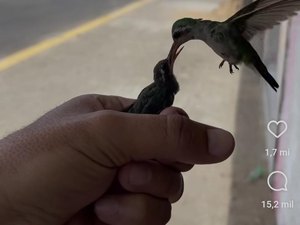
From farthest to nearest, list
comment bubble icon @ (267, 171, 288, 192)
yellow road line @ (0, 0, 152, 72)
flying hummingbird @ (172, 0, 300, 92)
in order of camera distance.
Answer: yellow road line @ (0, 0, 152, 72)
comment bubble icon @ (267, 171, 288, 192)
flying hummingbird @ (172, 0, 300, 92)

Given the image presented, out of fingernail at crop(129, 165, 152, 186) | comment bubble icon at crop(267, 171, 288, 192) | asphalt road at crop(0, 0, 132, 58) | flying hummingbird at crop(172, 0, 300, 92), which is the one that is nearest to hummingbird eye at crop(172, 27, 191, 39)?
flying hummingbird at crop(172, 0, 300, 92)

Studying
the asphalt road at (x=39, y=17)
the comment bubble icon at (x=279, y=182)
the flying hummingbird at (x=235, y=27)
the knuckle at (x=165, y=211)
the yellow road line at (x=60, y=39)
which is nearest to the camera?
the flying hummingbird at (x=235, y=27)

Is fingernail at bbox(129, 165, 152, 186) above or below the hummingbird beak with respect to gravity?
below

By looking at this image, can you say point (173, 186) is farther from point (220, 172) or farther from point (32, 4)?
point (32, 4)

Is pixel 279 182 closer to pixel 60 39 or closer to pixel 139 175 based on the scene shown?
pixel 139 175

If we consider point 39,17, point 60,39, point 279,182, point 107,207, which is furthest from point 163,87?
point 39,17

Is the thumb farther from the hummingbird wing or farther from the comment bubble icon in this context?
the comment bubble icon

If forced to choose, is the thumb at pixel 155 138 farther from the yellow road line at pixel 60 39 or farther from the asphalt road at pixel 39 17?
the asphalt road at pixel 39 17

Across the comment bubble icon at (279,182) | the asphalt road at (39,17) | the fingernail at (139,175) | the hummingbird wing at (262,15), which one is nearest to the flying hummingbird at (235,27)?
the hummingbird wing at (262,15)
